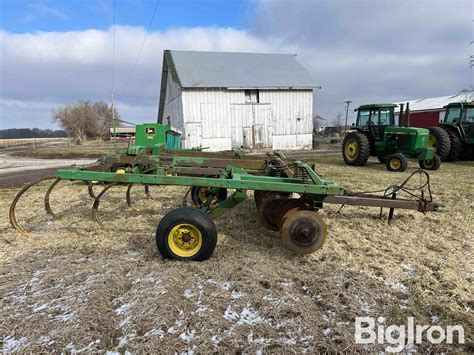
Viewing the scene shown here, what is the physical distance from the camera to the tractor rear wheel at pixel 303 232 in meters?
3.65

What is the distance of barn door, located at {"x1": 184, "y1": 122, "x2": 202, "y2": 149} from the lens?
21.0 meters

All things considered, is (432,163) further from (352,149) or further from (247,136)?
(247,136)

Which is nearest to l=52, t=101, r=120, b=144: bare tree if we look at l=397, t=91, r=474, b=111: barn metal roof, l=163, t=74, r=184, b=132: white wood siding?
l=163, t=74, r=184, b=132: white wood siding

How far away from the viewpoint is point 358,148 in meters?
11.8

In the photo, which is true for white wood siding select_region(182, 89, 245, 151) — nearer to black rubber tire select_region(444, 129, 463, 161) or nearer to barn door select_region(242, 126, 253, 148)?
barn door select_region(242, 126, 253, 148)

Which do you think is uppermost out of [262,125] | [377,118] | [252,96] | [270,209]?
[252,96]

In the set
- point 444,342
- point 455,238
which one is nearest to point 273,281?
point 444,342

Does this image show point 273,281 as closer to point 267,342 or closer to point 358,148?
point 267,342

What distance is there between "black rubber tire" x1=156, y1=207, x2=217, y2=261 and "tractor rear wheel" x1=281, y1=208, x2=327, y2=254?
827 mm

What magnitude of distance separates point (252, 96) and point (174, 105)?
19.1 feet

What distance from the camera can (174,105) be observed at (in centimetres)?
2369

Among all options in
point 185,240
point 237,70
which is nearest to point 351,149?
point 185,240

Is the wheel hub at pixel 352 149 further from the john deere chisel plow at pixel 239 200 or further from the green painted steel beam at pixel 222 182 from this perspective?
the green painted steel beam at pixel 222 182

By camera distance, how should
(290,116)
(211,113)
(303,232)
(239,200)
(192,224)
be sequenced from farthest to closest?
(290,116) < (211,113) < (239,200) < (303,232) < (192,224)
